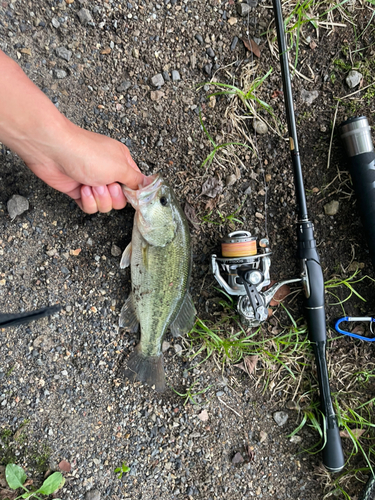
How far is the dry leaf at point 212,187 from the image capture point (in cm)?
281

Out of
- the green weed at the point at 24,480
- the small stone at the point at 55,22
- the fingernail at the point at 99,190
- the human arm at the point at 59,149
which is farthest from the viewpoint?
the small stone at the point at 55,22

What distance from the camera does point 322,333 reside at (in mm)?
2703

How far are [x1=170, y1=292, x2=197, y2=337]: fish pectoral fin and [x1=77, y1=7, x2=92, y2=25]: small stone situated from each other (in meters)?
2.22

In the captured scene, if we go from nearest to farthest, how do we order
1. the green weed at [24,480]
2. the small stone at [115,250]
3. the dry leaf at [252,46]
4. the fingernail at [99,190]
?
the fingernail at [99,190]
the green weed at [24,480]
the small stone at [115,250]
the dry leaf at [252,46]

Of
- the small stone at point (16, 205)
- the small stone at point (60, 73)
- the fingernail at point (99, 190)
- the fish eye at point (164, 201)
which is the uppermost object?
the small stone at point (60, 73)

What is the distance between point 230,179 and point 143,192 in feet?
2.62

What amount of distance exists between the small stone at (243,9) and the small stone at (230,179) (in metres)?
1.31

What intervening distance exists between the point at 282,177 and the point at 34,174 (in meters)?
1.96

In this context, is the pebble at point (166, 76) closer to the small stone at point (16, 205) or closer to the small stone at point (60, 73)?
the small stone at point (60, 73)

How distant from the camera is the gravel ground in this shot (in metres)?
2.62

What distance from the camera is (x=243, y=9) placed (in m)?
2.81

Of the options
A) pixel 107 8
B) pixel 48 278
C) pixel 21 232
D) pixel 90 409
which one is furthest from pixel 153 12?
pixel 90 409

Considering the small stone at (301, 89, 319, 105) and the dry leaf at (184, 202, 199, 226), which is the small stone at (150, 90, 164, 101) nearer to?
the dry leaf at (184, 202, 199, 226)

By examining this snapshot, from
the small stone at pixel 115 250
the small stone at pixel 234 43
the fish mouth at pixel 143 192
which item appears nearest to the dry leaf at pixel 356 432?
the small stone at pixel 115 250
